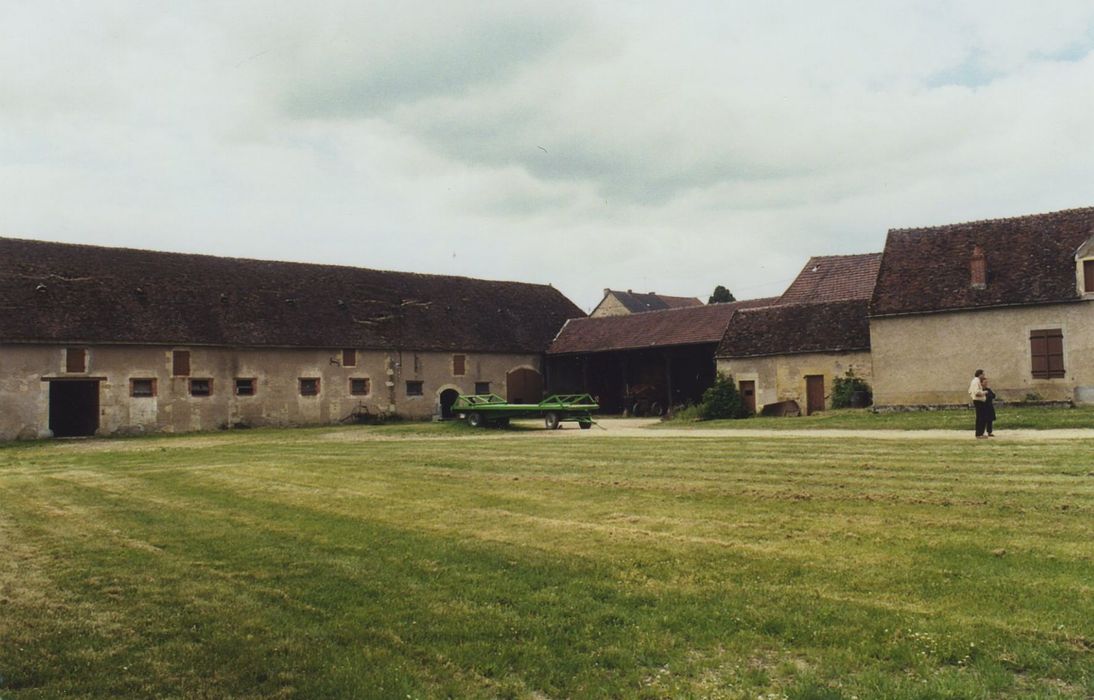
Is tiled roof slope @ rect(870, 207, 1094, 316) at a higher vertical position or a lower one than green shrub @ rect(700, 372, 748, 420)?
higher

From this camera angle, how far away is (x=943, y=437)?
16859 mm

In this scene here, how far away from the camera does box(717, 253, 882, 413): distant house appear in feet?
96.4

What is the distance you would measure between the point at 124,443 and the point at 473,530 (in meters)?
21.3

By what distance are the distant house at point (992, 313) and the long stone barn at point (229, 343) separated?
18477mm

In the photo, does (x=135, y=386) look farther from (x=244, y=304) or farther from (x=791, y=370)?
(x=791, y=370)

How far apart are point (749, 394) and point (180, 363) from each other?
2100 cm

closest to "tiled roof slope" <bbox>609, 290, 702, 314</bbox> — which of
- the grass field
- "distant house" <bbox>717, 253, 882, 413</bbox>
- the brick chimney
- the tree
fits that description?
the tree

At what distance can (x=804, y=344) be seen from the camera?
98.9 feet

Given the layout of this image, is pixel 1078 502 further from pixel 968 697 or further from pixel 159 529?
pixel 159 529

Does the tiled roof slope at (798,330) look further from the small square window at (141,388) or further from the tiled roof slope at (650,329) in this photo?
the small square window at (141,388)

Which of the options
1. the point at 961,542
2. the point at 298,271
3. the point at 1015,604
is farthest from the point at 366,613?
the point at 298,271

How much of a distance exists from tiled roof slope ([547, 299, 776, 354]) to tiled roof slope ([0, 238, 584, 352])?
163 cm

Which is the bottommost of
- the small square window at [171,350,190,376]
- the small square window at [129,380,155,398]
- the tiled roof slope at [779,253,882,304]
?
the small square window at [129,380,155,398]

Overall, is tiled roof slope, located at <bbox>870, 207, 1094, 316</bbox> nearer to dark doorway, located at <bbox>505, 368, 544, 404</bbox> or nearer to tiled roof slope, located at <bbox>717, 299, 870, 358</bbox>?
tiled roof slope, located at <bbox>717, 299, 870, 358</bbox>
